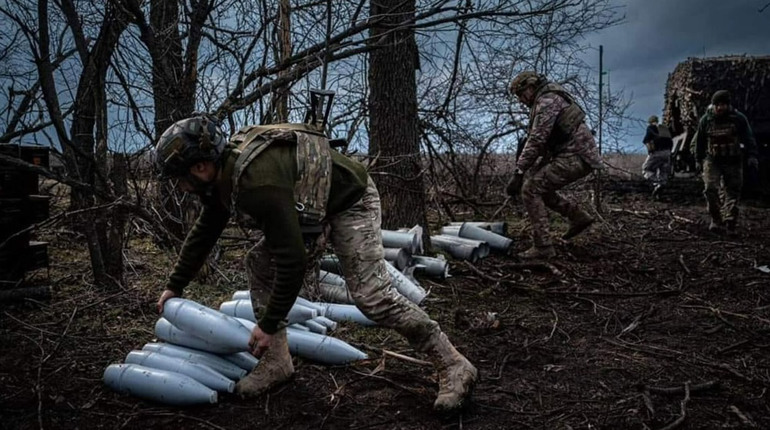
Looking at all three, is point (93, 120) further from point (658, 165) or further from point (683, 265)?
point (658, 165)

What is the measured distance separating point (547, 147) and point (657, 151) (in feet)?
31.5

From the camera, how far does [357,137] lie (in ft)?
22.3

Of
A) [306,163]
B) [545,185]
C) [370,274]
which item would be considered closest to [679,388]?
[370,274]

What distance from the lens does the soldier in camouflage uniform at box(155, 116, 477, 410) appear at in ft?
8.64

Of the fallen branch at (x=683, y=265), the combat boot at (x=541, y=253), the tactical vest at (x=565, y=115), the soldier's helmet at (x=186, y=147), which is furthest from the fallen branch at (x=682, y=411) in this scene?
the tactical vest at (x=565, y=115)

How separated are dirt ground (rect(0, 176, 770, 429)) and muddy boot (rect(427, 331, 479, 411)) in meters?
0.12

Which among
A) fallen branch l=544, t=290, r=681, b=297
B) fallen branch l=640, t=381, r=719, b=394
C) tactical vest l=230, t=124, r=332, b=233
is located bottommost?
fallen branch l=640, t=381, r=719, b=394

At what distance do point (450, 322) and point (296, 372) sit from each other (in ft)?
5.23

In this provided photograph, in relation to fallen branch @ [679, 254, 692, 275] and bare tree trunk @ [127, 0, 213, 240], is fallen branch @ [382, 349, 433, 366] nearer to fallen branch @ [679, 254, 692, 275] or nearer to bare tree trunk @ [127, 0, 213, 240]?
bare tree trunk @ [127, 0, 213, 240]

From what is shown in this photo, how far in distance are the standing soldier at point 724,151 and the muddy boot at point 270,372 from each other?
310 inches

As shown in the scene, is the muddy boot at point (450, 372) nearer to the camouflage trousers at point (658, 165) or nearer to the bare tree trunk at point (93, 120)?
the bare tree trunk at point (93, 120)

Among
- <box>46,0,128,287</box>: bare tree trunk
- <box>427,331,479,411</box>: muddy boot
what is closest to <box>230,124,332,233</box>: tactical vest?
<box>427,331,479,411</box>: muddy boot

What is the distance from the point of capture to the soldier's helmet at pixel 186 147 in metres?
2.76

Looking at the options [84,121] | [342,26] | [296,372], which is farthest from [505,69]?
[296,372]
